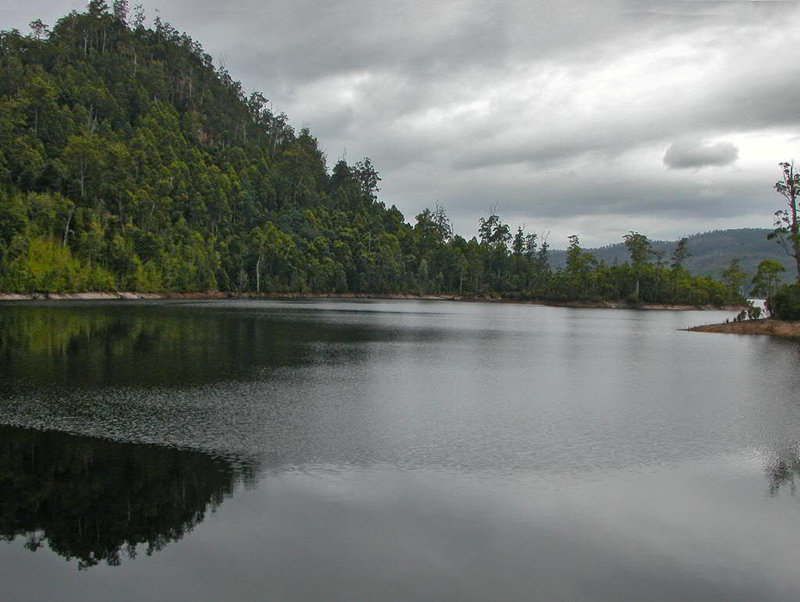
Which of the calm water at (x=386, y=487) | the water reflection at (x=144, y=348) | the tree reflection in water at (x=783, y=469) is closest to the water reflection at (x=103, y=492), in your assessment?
the calm water at (x=386, y=487)

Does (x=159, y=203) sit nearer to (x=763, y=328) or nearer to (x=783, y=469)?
(x=763, y=328)

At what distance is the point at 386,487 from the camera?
1423 cm

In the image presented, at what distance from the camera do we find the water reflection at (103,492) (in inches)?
450

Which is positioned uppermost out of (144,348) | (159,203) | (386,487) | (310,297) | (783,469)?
(159,203)

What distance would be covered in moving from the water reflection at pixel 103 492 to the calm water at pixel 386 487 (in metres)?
0.06

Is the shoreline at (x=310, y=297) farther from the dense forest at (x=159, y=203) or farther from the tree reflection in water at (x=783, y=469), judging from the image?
the tree reflection in water at (x=783, y=469)

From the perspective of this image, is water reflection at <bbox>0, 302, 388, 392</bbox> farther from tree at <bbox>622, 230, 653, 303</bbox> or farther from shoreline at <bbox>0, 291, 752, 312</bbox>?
tree at <bbox>622, 230, 653, 303</bbox>

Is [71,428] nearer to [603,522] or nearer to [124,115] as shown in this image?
[603,522]

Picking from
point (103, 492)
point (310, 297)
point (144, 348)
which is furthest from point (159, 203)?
point (103, 492)

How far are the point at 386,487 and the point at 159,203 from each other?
135 meters

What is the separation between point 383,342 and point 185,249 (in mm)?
96556

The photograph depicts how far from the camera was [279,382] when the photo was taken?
27922mm

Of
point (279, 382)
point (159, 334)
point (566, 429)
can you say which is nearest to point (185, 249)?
point (159, 334)

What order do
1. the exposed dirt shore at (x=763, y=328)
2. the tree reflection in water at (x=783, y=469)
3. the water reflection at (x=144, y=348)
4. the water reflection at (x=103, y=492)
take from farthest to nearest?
the exposed dirt shore at (x=763, y=328) → the water reflection at (x=144, y=348) → the tree reflection in water at (x=783, y=469) → the water reflection at (x=103, y=492)
